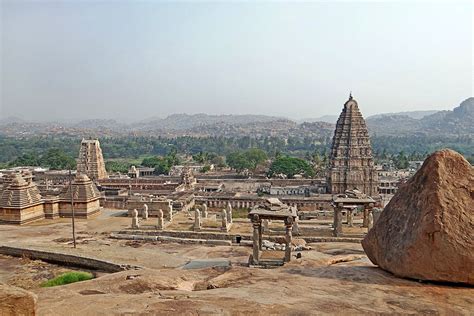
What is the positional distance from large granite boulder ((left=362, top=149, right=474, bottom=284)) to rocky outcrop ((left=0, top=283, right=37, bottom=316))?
7.99 m

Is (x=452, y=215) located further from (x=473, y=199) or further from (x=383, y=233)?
(x=383, y=233)

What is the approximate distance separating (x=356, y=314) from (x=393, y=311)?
766 millimetres

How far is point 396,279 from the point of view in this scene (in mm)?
10391

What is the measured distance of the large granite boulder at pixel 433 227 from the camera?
9.81m

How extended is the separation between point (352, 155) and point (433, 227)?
4549 centimetres

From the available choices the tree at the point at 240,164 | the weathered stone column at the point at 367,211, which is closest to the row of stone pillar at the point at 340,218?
the weathered stone column at the point at 367,211

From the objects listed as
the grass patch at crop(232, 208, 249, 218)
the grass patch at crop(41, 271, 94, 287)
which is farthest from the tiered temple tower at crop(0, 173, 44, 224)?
the grass patch at crop(232, 208, 249, 218)

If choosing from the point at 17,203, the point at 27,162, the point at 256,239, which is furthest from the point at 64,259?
the point at 27,162

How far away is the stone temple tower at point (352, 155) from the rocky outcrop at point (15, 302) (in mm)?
50353

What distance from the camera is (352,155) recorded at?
54.3 m

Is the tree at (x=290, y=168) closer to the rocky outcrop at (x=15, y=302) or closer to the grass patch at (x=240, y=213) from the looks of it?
the grass patch at (x=240, y=213)

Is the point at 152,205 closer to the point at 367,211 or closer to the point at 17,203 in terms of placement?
the point at 17,203

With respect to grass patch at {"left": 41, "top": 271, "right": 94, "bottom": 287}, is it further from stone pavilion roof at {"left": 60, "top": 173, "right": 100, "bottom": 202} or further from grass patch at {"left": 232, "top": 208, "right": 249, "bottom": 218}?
grass patch at {"left": 232, "top": 208, "right": 249, "bottom": 218}

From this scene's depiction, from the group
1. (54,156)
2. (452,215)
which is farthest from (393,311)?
(54,156)
